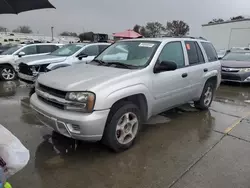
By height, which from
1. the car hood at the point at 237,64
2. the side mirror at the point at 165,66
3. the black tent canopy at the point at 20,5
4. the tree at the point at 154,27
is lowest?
the car hood at the point at 237,64

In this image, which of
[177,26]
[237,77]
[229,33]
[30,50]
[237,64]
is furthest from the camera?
[177,26]

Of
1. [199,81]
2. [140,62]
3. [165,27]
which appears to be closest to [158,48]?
[140,62]

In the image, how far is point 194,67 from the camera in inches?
186

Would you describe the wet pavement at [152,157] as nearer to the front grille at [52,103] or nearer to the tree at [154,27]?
the front grille at [52,103]

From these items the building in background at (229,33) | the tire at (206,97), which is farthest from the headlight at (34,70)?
the building in background at (229,33)

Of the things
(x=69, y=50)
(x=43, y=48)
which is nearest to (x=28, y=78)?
(x=69, y=50)

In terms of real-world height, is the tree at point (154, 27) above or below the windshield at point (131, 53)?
above

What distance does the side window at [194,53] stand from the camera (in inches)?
186

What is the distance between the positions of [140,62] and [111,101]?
3.65 ft

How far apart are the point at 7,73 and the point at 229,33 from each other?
2985cm

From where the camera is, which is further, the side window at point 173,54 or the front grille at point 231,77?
the front grille at point 231,77

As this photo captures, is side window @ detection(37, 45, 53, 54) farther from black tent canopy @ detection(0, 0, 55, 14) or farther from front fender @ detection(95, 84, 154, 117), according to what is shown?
front fender @ detection(95, 84, 154, 117)

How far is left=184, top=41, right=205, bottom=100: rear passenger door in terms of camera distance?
15.2 ft

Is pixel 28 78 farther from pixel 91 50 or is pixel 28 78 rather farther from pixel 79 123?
pixel 79 123
